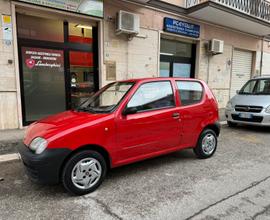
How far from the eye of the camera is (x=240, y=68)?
12.8m

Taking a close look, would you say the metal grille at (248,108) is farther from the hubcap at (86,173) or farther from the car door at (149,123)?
the hubcap at (86,173)

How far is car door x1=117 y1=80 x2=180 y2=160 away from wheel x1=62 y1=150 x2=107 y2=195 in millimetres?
391

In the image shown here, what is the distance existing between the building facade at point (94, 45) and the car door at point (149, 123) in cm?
425

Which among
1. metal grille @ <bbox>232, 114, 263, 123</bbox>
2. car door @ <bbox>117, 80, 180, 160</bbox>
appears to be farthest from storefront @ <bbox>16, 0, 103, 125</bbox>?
metal grille @ <bbox>232, 114, 263, 123</bbox>

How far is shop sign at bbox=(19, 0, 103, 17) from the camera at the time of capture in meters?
6.23

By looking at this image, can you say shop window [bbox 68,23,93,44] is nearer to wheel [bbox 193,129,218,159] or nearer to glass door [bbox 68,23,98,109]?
glass door [bbox 68,23,98,109]

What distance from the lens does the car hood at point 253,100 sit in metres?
6.68

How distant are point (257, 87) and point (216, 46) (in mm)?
3565

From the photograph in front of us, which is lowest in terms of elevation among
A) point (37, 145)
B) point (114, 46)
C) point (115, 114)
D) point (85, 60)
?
point (37, 145)

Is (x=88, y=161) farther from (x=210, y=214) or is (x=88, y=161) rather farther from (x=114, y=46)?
(x=114, y=46)

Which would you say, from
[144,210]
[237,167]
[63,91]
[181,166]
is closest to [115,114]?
[144,210]

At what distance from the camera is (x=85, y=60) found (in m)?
7.63

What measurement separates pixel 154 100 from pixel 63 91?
14.9ft

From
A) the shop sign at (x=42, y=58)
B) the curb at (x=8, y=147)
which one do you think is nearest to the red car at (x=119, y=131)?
the curb at (x=8, y=147)
